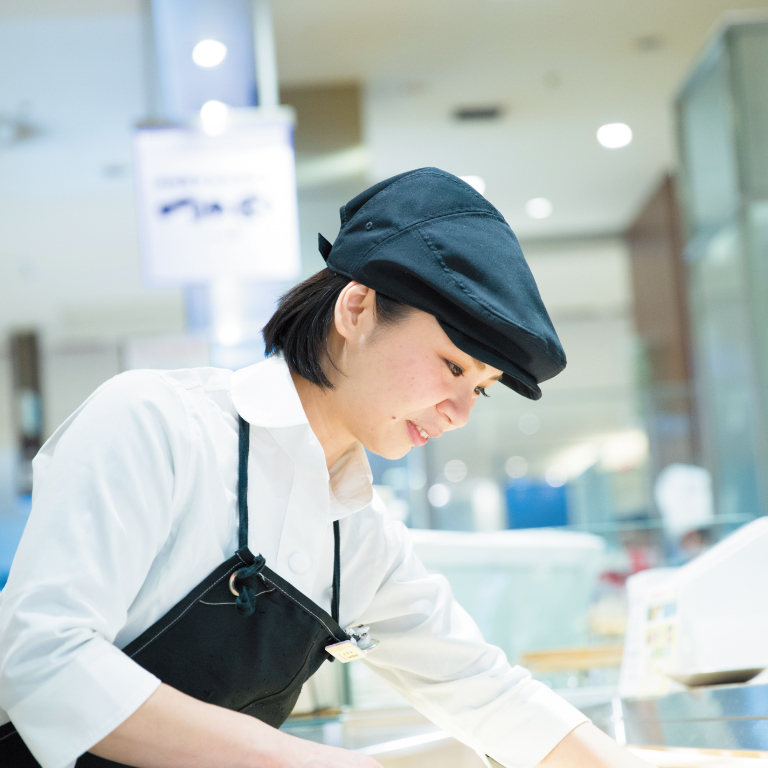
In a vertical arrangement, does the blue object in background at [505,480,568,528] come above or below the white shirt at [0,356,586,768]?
below

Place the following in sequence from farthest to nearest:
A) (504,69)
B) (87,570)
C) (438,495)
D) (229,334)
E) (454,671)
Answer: (504,69) → (438,495) → (229,334) → (454,671) → (87,570)

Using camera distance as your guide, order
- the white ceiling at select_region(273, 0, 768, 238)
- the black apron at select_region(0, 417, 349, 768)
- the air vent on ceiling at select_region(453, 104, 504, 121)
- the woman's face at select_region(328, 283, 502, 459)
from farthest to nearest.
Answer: the air vent on ceiling at select_region(453, 104, 504, 121), the white ceiling at select_region(273, 0, 768, 238), the woman's face at select_region(328, 283, 502, 459), the black apron at select_region(0, 417, 349, 768)

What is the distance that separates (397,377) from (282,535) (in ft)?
0.70

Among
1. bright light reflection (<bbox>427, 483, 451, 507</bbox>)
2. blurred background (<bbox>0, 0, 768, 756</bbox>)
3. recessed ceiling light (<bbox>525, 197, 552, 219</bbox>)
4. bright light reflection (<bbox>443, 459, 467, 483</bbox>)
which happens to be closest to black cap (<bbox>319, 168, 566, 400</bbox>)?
blurred background (<bbox>0, 0, 768, 756</bbox>)

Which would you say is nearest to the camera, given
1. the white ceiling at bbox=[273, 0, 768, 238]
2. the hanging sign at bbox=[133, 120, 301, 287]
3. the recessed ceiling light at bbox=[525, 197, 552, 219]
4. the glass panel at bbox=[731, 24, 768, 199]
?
the hanging sign at bbox=[133, 120, 301, 287]

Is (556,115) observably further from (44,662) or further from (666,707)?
(44,662)

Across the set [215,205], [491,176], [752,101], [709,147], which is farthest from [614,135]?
[215,205]

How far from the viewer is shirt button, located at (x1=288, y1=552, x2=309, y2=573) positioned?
968 mm

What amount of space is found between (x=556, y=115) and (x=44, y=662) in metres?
6.37

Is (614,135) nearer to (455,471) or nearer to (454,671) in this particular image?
(455,471)

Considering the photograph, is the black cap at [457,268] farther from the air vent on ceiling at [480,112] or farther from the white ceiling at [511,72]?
the air vent on ceiling at [480,112]

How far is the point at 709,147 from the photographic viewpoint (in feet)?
17.2

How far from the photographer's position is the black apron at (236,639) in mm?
885

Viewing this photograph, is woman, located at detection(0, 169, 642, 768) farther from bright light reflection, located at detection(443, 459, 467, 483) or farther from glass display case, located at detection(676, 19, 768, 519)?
bright light reflection, located at detection(443, 459, 467, 483)
